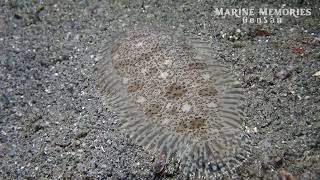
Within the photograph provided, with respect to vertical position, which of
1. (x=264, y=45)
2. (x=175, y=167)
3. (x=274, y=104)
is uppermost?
(x=264, y=45)

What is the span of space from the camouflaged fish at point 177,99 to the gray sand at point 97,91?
5.3 inches

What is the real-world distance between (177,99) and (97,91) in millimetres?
1129

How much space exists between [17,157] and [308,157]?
113 inches

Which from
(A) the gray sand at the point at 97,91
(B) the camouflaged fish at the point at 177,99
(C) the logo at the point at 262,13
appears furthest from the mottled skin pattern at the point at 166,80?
(C) the logo at the point at 262,13

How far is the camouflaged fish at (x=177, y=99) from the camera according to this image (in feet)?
11.0

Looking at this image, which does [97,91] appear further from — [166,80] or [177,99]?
[177,99]

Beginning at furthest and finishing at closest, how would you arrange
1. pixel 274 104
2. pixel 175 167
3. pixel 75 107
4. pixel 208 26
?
pixel 208 26 → pixel 75 107 → pixel 274 104 → pixel 175 167

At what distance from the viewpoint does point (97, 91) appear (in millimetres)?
4387

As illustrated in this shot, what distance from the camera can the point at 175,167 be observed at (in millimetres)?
3457

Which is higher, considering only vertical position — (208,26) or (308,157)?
(208,26)

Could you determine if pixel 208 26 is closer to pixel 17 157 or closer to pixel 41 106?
pixel 41 106

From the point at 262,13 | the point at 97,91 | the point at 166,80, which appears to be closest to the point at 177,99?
the point at 166,80

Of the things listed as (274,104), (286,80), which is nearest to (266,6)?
(286,80)

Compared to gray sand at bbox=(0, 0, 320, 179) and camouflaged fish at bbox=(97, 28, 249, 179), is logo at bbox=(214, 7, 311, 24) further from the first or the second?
camouflaged fish at bbox=(97, 28, 249, 179)
